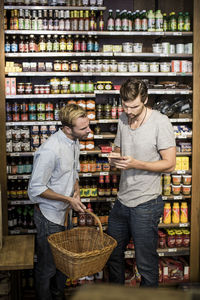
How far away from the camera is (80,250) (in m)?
3.10

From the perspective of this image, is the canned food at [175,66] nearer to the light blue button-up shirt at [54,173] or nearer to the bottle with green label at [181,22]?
the bottle with green label at [181,22]

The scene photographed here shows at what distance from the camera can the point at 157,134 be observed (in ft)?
9.56

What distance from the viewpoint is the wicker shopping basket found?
8.57 ft

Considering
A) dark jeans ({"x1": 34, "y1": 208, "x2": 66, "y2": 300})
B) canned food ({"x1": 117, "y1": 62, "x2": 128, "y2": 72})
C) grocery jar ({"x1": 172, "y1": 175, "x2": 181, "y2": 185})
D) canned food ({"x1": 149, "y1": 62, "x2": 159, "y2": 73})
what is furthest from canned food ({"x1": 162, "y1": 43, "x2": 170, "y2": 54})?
dark jeans ({"x1": 34, "y1": 208, "x2": 66, "y2": 300})

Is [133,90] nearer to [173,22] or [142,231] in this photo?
[142,231]

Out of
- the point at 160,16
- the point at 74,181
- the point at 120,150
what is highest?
the point at 160,16

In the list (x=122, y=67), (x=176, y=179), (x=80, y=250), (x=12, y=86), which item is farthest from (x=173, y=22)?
(x=80, y=250)

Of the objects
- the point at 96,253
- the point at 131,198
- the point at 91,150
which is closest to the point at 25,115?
the point at 91,150

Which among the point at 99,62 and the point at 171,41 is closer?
the point at 99,62

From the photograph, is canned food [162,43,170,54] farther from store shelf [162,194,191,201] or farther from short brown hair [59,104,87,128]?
short brown hair [59,104,87,128]

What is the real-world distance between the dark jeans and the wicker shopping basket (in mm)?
119

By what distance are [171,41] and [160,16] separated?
0.58 m

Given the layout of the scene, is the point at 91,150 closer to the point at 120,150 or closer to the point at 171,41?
the point at 120,150

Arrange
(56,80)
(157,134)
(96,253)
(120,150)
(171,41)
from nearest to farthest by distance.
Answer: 1. (96,253)
2. (157,134)
3. (120,150)
4. (56,80)
5. (171,41)
